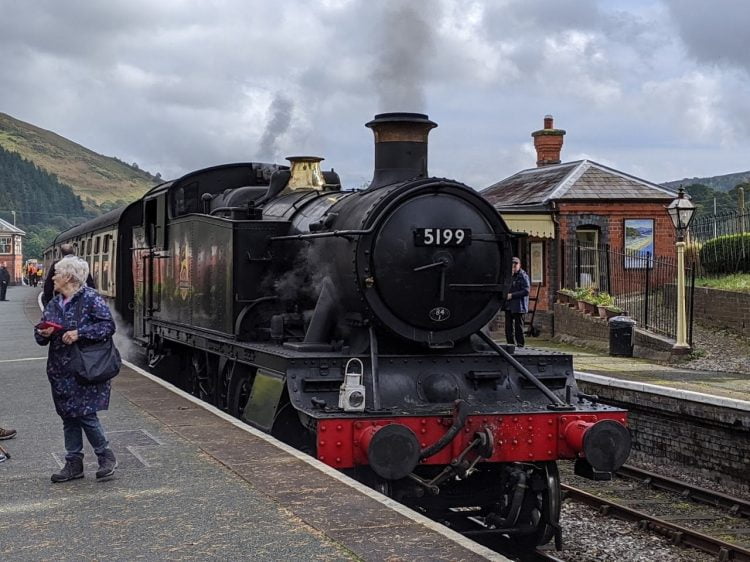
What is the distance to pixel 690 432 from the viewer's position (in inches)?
399

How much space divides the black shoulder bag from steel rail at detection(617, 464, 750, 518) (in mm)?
5694

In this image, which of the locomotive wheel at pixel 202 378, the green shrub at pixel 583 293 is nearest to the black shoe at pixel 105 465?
the locomotive wheel at pixel 202 378

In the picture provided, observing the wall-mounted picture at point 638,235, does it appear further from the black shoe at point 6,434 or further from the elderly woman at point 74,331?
the elderly woman at point 74,331

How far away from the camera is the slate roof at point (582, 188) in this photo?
22.3 m

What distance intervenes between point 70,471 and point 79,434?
24 cm

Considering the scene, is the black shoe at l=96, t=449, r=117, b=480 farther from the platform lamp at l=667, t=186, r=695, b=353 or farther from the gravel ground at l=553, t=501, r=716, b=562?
the platform lamp at l=667, t=186, r=695, b=353

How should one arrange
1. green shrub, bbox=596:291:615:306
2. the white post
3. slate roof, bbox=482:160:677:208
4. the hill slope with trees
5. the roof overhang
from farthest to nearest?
the hill slope with trees
slate roof, bbox=482:160:677:208
the roof overhang
green shrub, bbox=596:291:615:306
the white post

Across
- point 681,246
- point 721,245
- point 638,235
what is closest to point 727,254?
point 721,245

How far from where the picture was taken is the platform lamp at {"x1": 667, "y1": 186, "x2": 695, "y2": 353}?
1458 centimetres

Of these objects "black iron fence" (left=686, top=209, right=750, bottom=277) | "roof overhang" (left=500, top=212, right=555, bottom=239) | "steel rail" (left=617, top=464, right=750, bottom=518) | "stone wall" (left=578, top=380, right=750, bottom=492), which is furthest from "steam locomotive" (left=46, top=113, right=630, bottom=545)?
"roof overhang" (left=500, top=212, right=555, bottom=239)

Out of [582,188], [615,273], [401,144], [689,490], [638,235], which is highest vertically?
[582,188]

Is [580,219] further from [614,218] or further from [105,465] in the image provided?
[105,465]

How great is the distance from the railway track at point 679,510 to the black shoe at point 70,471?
15.2ft

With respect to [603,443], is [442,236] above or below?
above
